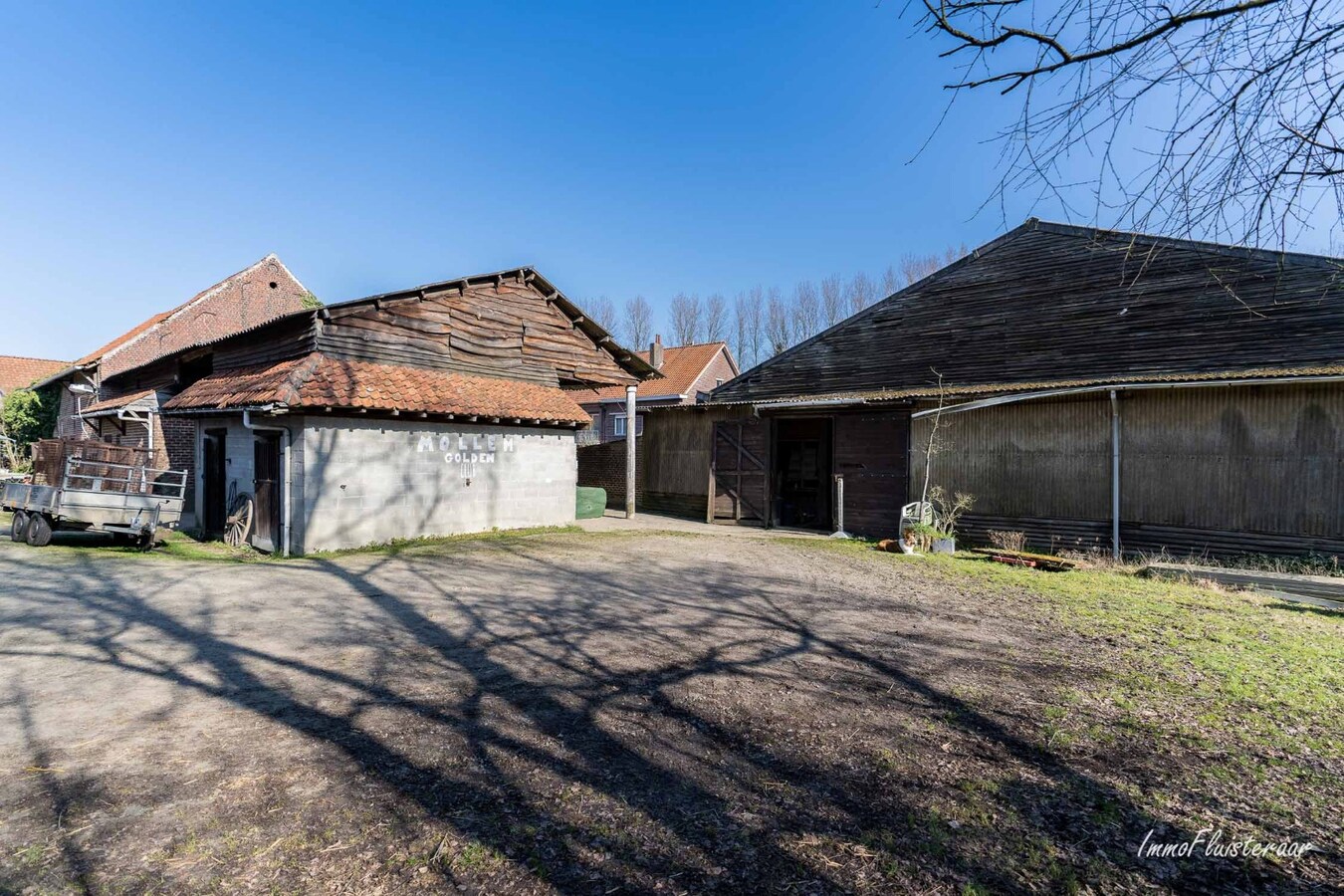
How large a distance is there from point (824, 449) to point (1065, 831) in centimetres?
1602

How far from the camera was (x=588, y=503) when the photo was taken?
1730 cm

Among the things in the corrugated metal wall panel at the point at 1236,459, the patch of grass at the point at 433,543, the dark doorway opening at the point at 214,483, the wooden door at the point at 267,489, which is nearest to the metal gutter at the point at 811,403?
the corrugated metal wall panel at the point at 1236,459

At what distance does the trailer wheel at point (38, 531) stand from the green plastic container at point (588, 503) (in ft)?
35.6

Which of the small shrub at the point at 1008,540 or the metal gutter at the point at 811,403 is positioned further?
the metal gutter at the point at 811,403

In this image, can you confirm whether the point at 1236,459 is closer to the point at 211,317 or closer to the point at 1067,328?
the point at 1067,328

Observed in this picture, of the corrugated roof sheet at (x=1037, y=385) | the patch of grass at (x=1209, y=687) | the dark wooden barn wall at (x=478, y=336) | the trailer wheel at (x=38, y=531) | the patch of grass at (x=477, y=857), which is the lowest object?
the patch of grass at (x=1209, y=687)

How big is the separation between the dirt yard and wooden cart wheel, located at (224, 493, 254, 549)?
16.9 ft

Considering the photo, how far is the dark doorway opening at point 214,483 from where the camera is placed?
1334 centimetres

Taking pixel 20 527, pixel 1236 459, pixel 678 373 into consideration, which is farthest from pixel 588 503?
pixel 678 373

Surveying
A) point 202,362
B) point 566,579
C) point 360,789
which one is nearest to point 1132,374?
point 566,579

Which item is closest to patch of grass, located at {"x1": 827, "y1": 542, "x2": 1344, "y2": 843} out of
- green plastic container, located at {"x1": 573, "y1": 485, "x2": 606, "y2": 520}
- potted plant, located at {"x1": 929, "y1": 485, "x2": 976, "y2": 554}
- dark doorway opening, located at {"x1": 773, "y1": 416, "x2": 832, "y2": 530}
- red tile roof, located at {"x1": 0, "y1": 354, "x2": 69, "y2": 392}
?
potted plant, located at {"x1": 929, "y1": 485, "x2": 976, "y2": 554}

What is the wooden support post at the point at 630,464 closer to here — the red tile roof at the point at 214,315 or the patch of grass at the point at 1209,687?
the patch of grass at the point at 1209,687

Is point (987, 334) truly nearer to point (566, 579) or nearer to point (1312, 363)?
point (1312, 363)

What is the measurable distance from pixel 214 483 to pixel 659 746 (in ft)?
47.4
